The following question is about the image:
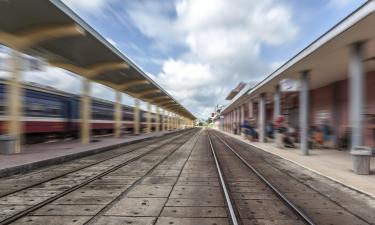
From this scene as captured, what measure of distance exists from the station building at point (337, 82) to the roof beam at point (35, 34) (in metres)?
11.2

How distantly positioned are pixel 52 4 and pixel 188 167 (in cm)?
843

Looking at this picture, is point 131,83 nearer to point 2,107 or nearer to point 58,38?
point 58,38

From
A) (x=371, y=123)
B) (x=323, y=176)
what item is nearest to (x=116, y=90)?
(x=371, y=123)

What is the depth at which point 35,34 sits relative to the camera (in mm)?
16750

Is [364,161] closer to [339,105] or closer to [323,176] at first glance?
[323,176]

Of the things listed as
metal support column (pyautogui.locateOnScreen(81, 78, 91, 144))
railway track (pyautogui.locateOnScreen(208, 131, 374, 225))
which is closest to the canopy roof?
railway track (pyautogui.locateOnScreen(208, 131, 374, 225))

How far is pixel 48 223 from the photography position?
5852 mm

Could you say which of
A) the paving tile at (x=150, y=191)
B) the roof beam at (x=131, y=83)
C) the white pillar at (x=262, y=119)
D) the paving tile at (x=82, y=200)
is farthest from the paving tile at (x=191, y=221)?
the roof beam at (x=131, y=83)

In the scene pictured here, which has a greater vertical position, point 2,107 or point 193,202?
point 2,107

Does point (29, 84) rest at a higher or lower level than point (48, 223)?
higher

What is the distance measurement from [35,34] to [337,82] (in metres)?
18.7

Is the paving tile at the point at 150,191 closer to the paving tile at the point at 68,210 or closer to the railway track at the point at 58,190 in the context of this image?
the railway track at the point at 58,190

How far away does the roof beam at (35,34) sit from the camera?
16547 millimetres

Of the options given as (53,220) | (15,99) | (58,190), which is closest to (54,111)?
(15,99)
